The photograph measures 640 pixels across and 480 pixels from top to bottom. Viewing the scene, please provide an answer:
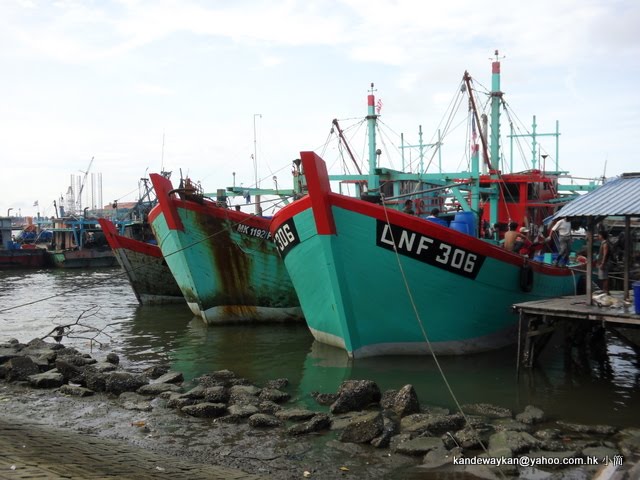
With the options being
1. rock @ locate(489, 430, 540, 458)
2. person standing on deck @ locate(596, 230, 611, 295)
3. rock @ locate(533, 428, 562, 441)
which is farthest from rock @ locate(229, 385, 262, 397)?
person standing on deck @ locate(596, 230, 611, 295)

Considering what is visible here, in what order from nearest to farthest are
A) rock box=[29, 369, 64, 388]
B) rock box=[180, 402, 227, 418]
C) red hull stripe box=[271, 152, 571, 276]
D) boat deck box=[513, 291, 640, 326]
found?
rock box=[180, 402, 227, 418]
boat deck box=[513, 291, 640, 326]
rock box=[29, 369, 64, 388]
red hull stripe box=[271, 152, 571, 276]

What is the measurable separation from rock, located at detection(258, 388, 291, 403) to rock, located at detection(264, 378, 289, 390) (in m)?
0.49

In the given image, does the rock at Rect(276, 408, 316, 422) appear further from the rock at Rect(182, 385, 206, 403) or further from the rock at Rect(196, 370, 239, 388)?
the rock at Rect(196, 370, 239, 388)

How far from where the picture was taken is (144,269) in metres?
22.5

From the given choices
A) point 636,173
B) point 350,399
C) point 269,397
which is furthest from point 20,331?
point 636,173

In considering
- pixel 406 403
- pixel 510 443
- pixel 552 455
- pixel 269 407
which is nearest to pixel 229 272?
pixel 269 407

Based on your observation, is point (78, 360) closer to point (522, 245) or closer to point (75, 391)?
point (75, 391)

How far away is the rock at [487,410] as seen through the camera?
8.79 meters

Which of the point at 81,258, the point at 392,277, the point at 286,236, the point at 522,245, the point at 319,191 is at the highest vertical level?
the point at 319,191

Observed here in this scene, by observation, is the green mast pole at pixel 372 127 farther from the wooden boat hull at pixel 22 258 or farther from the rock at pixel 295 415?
the wooden boat hull at pixel 22 258

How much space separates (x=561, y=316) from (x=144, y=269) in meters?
15.9

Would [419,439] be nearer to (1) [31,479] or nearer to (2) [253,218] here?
(1) [31,479]

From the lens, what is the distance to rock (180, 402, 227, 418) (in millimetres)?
8914

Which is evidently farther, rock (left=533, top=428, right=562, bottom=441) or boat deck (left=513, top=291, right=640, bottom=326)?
boat deck (left=513, top=291, right=640, bottom=326)
